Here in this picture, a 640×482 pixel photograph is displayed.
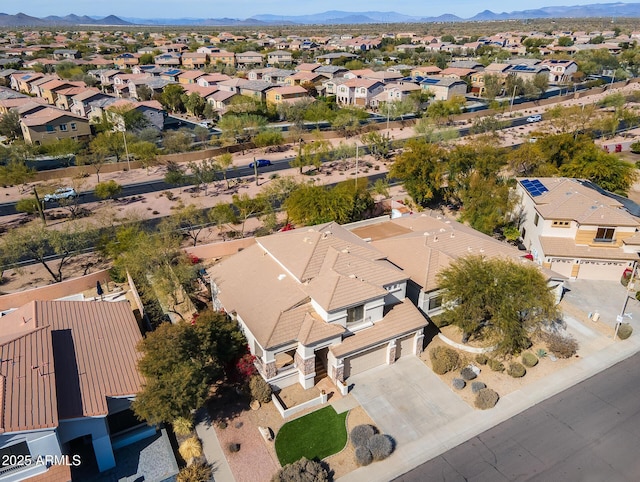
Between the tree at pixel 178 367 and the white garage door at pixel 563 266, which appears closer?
the tree at pixel 178 367

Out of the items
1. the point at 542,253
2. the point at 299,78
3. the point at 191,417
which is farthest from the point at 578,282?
the point at 299,78

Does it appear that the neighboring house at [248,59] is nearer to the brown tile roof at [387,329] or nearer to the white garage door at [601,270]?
the white garage door at [601,270]

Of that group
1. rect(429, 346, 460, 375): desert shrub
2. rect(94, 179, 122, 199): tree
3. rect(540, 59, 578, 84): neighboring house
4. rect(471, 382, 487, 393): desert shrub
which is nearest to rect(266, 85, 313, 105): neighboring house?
rect(94, 179, 122, 199): tree

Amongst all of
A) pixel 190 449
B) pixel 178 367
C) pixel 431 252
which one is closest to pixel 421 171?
pixel 431 252

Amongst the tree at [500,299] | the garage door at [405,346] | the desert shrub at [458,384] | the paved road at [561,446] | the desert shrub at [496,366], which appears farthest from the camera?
the garage door at [405,346]

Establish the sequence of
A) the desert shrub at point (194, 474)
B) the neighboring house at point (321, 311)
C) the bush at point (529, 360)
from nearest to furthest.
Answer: the desert shrub at point (194, 474) → the neighboring house at point (321, 311) → the bush at point (529, 360)

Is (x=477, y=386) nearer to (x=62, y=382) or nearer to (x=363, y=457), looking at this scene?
(x=363, y=457)

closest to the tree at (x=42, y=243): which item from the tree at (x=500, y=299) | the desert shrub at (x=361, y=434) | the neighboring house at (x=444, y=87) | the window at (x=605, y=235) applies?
the desert shrub at (x=361, y=434)

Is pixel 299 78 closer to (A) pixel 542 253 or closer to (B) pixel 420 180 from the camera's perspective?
(B) pixel 420 180
